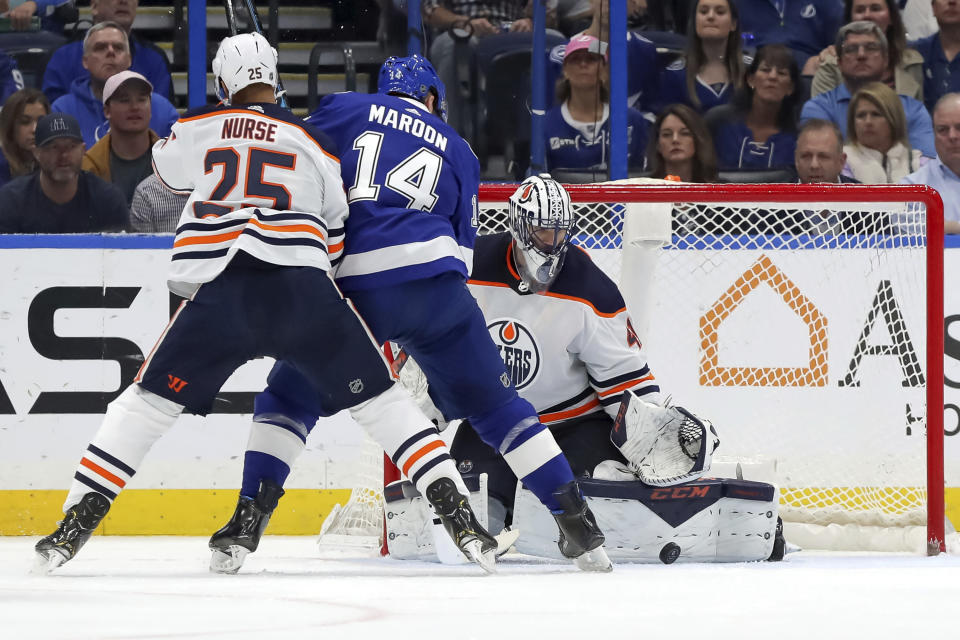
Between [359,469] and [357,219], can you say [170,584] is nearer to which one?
[357,219]

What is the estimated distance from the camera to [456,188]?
9.92ft

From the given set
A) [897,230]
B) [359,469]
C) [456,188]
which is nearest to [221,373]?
[456,188]

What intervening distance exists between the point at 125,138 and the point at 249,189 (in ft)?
6.75

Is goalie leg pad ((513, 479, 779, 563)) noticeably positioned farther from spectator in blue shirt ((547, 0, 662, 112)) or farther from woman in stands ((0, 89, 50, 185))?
woman in stands ((0, 89, 50, 185))

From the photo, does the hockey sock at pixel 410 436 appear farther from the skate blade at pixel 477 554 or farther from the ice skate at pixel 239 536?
the ice skate at pixel 239 536

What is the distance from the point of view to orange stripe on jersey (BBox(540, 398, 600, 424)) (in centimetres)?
341

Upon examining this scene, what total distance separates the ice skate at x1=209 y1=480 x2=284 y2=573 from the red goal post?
1185mm

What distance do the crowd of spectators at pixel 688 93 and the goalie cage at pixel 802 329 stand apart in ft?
2.05

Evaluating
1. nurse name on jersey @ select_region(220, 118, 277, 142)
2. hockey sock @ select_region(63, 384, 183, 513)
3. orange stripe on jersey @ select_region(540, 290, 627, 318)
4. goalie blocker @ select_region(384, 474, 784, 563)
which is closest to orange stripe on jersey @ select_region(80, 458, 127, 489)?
hockey sock @ select_region(63, 384, 183, 513)

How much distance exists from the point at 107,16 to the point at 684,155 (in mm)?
2200

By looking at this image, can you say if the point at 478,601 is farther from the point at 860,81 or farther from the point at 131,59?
the point at 860,81

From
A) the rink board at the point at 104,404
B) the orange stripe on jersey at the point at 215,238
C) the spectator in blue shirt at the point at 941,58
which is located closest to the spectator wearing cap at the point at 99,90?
the rink board at the point at 104,404

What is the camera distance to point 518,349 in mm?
3363

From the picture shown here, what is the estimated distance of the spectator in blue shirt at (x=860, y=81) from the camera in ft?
16.3
